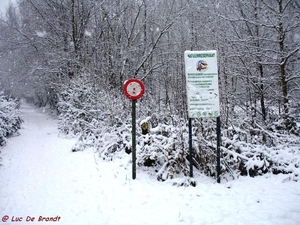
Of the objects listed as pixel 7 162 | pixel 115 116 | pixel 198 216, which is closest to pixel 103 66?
pixel 115 116

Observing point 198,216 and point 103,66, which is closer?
point 198,216

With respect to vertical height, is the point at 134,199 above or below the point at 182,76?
below

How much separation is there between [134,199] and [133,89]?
2.37 m

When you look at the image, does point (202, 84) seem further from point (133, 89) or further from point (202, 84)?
point (133, 89)

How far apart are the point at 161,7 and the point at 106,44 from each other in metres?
4.54

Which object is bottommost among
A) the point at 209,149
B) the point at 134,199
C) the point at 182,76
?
the point at 134,199

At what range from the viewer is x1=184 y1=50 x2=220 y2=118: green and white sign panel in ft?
16.1

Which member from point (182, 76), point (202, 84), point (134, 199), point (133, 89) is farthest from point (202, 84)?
point (182, 76)

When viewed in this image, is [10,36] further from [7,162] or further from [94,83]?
[7,162]

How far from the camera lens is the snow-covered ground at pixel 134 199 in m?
3.75

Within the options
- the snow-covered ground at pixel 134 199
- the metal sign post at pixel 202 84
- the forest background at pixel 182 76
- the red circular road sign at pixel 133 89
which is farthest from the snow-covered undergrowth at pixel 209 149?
Answer: the red circular road sign at pixel 133 89

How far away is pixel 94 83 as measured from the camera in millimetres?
12031

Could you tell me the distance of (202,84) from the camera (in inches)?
194

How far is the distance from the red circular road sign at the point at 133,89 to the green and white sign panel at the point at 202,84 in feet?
3.66
